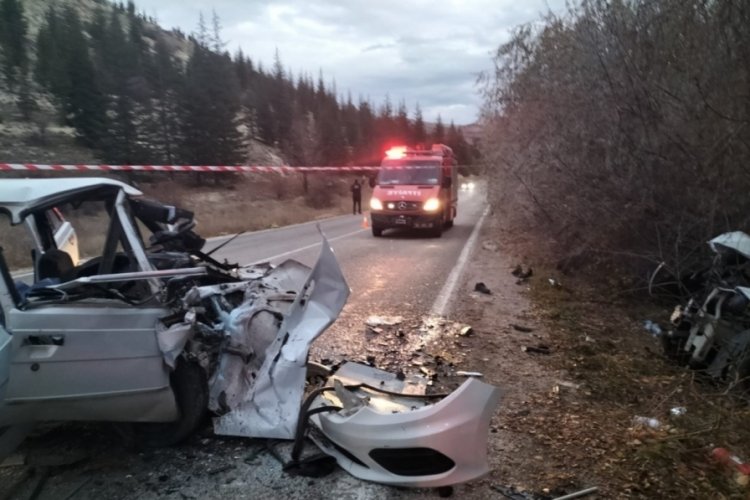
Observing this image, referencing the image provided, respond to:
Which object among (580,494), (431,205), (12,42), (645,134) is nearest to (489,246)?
(431,205)

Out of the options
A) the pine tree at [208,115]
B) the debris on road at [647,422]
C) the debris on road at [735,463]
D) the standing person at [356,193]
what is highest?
the pine tree at [208,115]

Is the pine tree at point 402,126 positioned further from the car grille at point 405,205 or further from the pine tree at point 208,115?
the car grille at point 405,205

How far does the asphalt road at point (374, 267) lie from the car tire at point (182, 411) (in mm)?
1603

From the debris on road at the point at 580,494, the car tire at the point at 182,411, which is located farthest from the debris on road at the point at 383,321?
the debris on road at the point at 580,494

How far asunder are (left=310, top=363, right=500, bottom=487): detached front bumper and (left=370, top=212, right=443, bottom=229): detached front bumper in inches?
459

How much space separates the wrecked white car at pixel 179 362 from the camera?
2951 mm

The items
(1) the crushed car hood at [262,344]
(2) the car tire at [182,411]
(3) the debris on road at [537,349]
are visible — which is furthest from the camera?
(3) the debris on road at [537,349]

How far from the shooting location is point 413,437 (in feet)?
9.32

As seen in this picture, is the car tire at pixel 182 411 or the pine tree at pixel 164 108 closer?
the car tire at pixel 182 411

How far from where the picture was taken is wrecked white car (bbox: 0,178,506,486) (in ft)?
9.68

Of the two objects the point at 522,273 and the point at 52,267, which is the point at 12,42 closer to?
the point at 522,273

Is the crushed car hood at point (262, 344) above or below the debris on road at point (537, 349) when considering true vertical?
above

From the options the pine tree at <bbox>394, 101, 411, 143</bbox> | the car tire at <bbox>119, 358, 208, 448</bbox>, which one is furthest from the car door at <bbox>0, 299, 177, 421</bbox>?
the pine tree at <bbox>394, 101, 411, 143</bbox>

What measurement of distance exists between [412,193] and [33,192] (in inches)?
485
